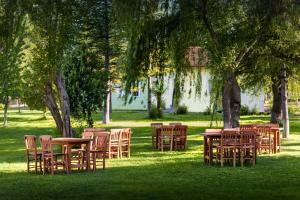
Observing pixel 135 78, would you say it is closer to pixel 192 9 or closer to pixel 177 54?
pixel 177 54

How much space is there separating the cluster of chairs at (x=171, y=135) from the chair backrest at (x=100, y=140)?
4371 mm

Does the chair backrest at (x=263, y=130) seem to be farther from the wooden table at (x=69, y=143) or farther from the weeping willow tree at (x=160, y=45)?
the weeping willow tree at (x=160, y=45)

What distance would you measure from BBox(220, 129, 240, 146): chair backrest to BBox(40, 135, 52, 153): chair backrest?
14.3 ft

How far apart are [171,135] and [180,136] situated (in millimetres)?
361

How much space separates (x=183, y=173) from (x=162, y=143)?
6382 millimetres

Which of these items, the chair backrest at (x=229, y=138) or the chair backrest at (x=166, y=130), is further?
the chair backrest at (x=166, y=130)

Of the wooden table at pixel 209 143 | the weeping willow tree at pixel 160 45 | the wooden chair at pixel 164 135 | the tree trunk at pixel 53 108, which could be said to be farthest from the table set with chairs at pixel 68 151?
the tree trunk at pixel 53 108

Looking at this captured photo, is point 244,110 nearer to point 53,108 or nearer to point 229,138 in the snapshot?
point 53,108

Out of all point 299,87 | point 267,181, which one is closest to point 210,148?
point 267,181

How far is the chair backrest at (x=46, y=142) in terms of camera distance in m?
14.0

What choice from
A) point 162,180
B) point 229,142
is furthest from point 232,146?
point 162,180

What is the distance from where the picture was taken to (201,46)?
1120 centimetres

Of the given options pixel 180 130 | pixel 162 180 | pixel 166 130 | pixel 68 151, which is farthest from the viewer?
pixel 166 130

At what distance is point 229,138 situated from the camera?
15.8 metres
